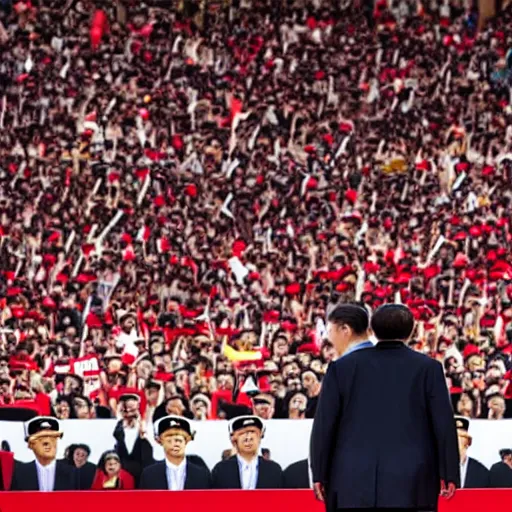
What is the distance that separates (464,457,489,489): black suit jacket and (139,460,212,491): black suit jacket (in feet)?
5.09

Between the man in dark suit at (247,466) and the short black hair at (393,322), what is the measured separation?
411 centimetres

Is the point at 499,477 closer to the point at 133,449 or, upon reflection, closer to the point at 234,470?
the point at 234,470

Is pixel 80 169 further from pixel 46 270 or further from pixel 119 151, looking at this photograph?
Answer: pixel 46 270

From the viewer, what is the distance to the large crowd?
19.0 m

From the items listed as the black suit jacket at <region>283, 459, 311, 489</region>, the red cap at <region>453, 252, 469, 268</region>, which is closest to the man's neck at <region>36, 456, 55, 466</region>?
the black suit jacket at <region>283, 459, 311, 489</region>

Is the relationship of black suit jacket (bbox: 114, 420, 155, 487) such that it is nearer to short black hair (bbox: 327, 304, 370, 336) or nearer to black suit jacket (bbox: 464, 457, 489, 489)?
black suit jacket (bbox: 464, 457, 489, 489)

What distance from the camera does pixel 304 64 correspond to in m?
36.0

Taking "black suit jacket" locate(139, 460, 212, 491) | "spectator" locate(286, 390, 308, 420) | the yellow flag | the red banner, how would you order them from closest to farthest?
1. the red banner
2. "black suit jacket" locate(139, 460, 212, 491)
3. "spectator" locate(286, 390, 308, 420)
4. the yellow flag

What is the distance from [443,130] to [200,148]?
157 inches

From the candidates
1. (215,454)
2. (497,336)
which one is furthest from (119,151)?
(215,454)

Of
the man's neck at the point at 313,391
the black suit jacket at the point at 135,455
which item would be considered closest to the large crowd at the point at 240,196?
the man's neck at the point at 313,391

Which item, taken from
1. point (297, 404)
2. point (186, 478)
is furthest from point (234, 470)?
point (297, 404)

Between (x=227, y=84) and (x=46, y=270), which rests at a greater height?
(x=227, y=84)

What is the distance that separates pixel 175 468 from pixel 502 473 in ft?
6.44
